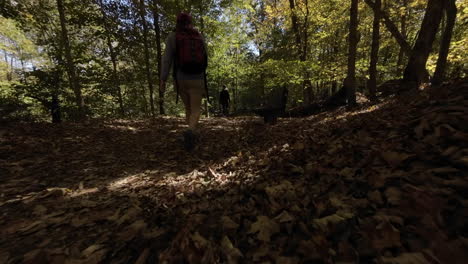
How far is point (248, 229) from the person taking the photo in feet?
5.29

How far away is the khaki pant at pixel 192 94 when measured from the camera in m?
4.24

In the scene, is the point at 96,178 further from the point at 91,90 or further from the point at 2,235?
the point at 91,90

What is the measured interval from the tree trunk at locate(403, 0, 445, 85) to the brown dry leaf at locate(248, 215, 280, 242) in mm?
6670

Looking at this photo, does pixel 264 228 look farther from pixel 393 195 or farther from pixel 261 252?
pixel 393 195

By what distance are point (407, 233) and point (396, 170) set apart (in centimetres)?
72

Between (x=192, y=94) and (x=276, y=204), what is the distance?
10.1ft

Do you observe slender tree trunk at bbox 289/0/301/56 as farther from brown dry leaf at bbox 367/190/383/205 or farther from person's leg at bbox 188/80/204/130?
brown dry leaf at bbox 367/190/383/205

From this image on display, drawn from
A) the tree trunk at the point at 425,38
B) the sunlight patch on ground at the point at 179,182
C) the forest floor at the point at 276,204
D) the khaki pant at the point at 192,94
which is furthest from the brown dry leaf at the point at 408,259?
the tree trunk at the point at 425,38

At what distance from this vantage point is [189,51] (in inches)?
157

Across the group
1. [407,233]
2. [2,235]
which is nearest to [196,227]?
[407,233]

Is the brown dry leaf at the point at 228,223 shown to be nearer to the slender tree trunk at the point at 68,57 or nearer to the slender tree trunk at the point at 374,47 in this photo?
the slender tree trunk at the point at 374,47

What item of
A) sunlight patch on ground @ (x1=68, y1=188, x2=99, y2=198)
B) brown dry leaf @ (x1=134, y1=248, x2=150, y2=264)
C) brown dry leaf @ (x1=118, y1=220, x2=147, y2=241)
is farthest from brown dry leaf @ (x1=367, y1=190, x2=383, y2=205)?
sunlight patch on ground @ (x1=68, y1=188, x2=99, y2=198)

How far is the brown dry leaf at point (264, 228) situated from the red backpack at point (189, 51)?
3249 mm

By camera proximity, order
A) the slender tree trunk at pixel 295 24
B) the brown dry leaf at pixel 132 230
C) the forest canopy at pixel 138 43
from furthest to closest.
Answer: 1. the slender tree trunk at pixel 295 24
2. the forest canopy at pixel 138 43
3. the brown dry leaf at pixel 132 230
